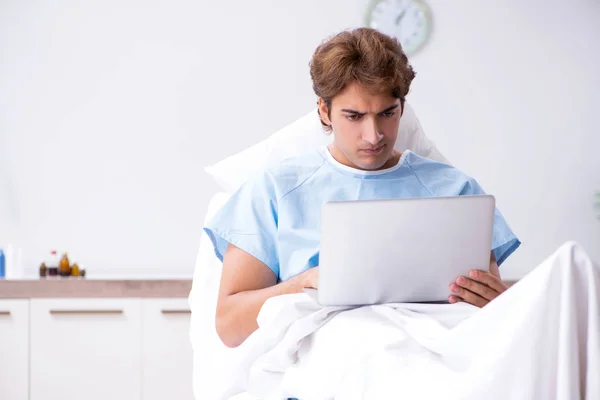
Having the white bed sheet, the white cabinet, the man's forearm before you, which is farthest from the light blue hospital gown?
the white cabinet

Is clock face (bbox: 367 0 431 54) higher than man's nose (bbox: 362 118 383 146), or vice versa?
clock face (bbox: 367 0 431 54)

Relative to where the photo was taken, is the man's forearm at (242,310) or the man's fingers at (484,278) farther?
the man's forearm at (242,310)

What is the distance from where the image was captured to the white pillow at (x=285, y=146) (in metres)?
2.45

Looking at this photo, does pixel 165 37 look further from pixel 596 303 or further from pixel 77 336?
pixel 596 303

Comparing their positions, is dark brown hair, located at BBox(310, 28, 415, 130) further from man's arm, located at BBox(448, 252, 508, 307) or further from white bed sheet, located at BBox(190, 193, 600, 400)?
white bed sheet, located at BBox(190, 193, 600, 400)

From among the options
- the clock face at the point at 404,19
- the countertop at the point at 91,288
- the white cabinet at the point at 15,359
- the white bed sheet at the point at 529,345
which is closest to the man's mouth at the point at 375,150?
the white bed sheet at the point at 529,345

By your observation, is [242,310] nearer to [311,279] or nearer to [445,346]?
[311,279]

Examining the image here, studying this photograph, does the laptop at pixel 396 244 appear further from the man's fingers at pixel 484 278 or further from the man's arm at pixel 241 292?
the man's arm at pixel 241 292

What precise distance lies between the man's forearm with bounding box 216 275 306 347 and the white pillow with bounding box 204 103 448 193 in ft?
2.41

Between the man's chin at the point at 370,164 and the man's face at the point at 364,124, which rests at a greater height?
the man's face at the point at 364,124

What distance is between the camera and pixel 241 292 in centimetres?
178

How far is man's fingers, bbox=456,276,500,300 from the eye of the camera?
149cm

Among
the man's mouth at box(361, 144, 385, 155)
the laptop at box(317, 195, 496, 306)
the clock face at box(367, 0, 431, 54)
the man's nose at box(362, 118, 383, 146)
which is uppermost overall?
the clock face at box(367, 0, 431, 54)

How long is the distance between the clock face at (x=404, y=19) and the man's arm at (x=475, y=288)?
2.50 metres
